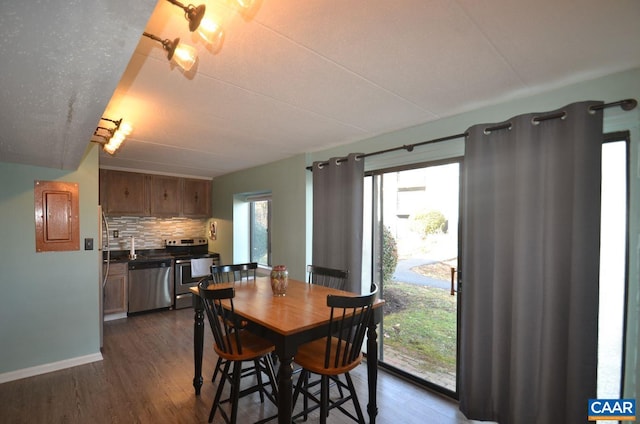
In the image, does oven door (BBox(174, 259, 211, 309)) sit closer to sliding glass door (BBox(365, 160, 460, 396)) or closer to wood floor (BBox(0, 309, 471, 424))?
wood floor (BBox(0, 309, 471, 424))

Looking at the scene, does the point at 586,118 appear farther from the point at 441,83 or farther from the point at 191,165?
the point at 191,165

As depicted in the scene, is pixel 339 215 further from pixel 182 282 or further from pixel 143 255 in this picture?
pixel 143 255

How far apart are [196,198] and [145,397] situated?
3560mm

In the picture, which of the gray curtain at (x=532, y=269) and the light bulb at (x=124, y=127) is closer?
the gray curtain at (x=532, y=269)

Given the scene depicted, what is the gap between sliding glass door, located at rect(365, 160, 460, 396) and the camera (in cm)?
255

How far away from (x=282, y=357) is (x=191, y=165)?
3.58m

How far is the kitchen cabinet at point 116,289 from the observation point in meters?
4.12

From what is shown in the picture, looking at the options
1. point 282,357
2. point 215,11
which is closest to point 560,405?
point 282,357

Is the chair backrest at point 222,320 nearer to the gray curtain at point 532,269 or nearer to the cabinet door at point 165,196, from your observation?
the gray curtain at point 532,269

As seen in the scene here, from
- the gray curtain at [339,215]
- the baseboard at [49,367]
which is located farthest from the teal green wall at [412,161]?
the baseboard at [49,367]

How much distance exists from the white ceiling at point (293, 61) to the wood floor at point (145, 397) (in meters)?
1.94

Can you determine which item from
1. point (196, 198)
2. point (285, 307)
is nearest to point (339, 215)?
point (285, 307)

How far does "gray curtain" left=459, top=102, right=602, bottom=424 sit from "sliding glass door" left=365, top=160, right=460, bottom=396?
1.09 ft

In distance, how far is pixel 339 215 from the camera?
3.09 m
